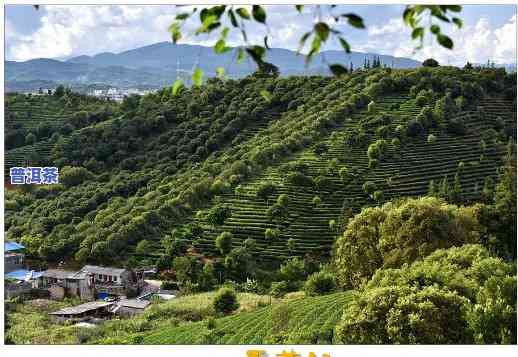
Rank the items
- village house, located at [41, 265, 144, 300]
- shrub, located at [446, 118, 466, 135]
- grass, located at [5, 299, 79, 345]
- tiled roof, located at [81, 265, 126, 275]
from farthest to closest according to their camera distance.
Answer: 1. shrub, located at [446, 118, 466, 135]
2. tiled roof, located at [81, 265, 126, 275]
3. village house, located at [41, 265, 144, 300]
4. grass, located at [5, 299, 79, 345]

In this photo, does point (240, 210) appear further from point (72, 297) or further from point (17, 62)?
point (17, 62)

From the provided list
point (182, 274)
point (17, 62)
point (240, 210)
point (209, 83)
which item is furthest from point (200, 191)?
point (209, 83)

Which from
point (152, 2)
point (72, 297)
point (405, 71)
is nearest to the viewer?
point (152, 2)

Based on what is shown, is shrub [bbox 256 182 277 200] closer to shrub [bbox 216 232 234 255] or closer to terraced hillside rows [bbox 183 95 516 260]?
terraced hillside rows [bbox 183 95 516 260]

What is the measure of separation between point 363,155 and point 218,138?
220 centimetres

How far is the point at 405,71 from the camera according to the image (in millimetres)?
10727

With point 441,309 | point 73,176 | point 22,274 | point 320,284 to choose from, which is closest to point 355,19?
→ point 441,309

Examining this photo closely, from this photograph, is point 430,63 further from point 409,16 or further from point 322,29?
point 322,29

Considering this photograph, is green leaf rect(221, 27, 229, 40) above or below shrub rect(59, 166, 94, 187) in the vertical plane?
above

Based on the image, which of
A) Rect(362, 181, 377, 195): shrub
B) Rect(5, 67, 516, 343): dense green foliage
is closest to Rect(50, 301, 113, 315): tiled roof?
Rect(5, 67, 516, 343): dense green foliage

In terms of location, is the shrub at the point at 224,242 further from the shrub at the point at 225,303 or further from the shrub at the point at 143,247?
the shrub at the point at 143,247

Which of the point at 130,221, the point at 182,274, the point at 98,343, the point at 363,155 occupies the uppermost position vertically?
the point at 363,155

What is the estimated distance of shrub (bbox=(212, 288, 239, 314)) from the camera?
24.3 feet

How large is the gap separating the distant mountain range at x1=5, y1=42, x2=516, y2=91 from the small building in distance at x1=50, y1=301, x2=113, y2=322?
250cm
